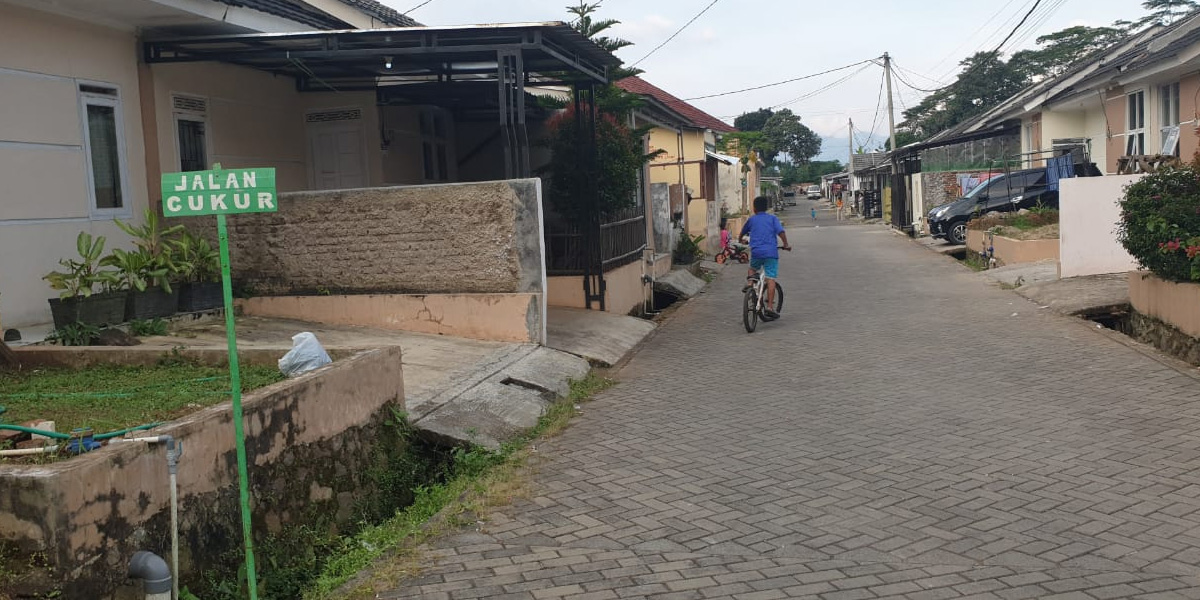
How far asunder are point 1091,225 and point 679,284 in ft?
22.8

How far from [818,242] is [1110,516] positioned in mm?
27044

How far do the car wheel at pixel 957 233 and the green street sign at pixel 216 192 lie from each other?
23.5 meters

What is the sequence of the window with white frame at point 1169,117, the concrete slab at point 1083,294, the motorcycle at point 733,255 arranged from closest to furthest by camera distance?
the concrete slab at point 1083,294 < the window with white frame at point 1169,117 < the motorcycle at point 733,255

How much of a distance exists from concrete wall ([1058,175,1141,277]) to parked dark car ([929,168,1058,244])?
779cm

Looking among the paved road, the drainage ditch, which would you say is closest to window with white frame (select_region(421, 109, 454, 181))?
the paved road

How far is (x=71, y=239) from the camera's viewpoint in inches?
389

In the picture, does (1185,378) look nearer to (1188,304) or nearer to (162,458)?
(1188,304)

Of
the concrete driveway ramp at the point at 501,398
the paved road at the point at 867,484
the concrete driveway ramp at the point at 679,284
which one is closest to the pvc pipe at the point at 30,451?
the paved road at the point at 867,484

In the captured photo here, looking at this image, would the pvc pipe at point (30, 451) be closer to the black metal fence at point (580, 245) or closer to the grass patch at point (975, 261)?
the black metal fence at point (580, 245)

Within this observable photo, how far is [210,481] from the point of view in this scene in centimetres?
484

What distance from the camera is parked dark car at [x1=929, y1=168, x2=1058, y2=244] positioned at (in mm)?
23869

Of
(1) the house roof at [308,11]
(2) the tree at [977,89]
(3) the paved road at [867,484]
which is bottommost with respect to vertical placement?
(3) the paved road at [867,484]

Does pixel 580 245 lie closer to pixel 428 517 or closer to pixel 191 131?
pixel 191 131

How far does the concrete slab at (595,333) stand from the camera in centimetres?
1101
